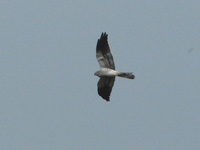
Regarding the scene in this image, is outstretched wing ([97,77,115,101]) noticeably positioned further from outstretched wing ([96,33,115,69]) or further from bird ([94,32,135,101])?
outstretched wing ([96,33,115,69])

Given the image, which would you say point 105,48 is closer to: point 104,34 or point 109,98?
point 104,34

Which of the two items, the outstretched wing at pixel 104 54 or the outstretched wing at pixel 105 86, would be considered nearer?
the outstretched wing at pixel 104 54

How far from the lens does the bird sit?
101 ft

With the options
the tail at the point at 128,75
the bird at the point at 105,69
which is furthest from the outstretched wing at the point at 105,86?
the tail at the point at 128,75

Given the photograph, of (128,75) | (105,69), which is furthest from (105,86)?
(128,75)

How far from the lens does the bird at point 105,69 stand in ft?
101

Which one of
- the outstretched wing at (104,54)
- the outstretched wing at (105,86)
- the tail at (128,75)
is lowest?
the outstretched wing at (105,86)

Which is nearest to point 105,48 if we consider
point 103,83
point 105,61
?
point 105,61

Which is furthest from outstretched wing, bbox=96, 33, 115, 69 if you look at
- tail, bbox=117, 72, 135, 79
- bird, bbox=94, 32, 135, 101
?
tail, bbox=117, 72, 135, 79

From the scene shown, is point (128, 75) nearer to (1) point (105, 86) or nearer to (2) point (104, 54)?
(2) point (104, 54)

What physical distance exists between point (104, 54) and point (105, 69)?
1371 mm

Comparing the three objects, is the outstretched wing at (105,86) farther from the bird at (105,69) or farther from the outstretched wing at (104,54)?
the outstretched wing at (104,54)

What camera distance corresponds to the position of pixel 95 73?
1235 inches

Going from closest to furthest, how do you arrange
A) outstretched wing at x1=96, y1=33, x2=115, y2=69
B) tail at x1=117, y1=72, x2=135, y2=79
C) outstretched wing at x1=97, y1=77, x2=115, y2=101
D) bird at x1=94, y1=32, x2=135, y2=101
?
tail at x1=117, y1=72, x2=135, y2=79
bird at x1=94, y1=32, x2=135, y2=101
outstretched wing at x1=96, y1=33, x2=115, y2=69
outstretched wing at x1=97, y1=77, x2=115, y2=101
